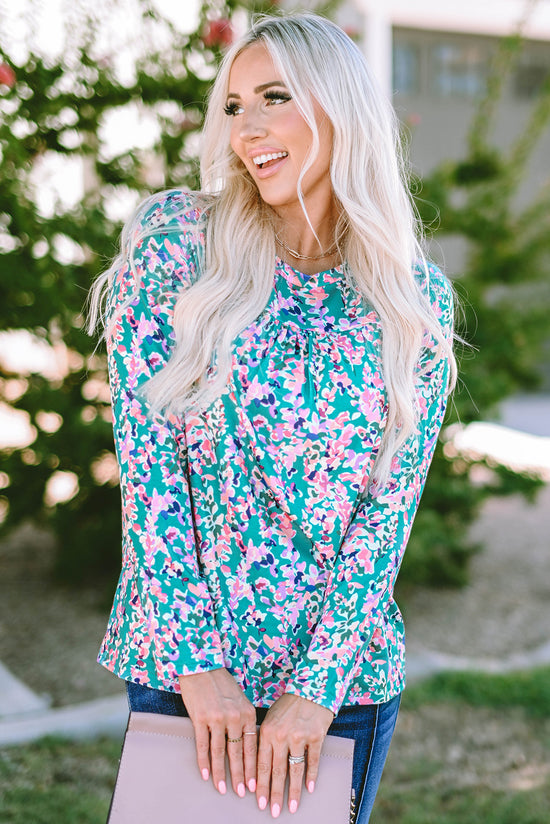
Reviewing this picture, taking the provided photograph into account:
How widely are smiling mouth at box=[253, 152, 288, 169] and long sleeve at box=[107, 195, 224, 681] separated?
301mm

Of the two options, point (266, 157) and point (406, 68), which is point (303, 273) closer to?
point (266, 157)

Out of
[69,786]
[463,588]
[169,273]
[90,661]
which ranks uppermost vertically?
[169,273]

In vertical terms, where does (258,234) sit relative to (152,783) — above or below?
above

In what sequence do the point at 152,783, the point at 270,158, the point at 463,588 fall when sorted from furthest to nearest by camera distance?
the point at 463,588, the point at 270,158, the point at 152,783

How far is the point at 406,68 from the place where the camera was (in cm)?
1206

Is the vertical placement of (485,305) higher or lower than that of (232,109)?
lower

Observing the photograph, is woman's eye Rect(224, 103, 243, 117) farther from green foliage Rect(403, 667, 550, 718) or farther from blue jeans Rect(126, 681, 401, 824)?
green foliage Rect(403, 667, 550, 718)

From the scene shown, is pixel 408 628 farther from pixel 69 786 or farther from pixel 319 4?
pixel 319 4

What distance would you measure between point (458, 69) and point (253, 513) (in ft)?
38.8

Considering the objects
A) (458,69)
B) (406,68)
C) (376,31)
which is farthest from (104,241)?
(458,69)

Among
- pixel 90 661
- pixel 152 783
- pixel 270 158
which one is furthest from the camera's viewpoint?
pixel 90 661

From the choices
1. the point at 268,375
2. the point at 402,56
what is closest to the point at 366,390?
the point at 268,375

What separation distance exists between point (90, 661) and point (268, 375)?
10.0ft

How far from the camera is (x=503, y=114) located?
1298 centimetres
